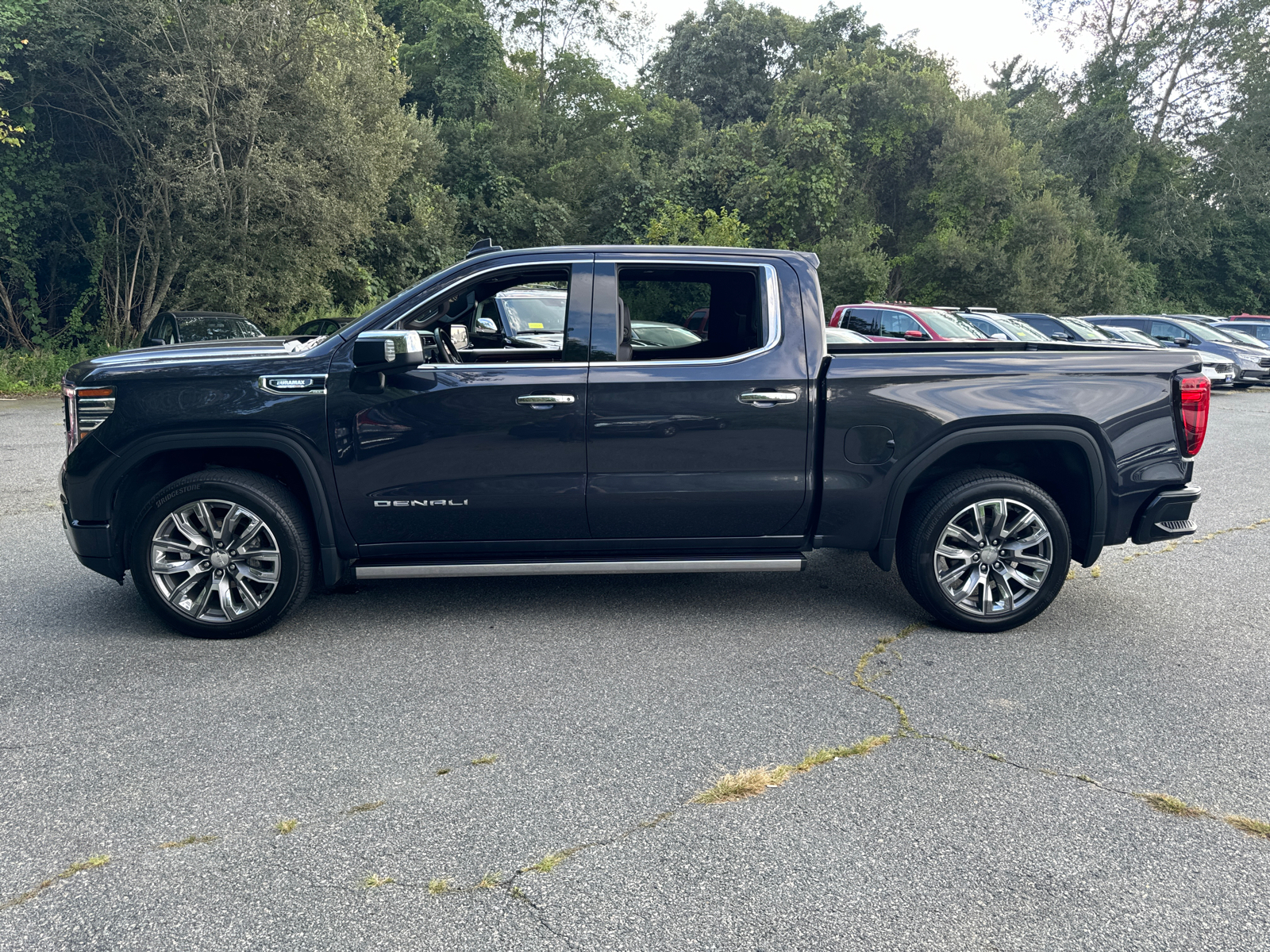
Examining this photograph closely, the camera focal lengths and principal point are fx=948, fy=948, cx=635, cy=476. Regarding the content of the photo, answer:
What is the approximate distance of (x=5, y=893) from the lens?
8.91ft

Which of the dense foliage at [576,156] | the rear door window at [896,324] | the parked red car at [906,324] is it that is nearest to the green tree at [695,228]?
the dense foliage at [576,156]

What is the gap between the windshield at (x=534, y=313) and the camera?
5.50m

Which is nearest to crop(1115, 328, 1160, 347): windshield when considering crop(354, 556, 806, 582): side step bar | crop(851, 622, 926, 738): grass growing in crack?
crop(851, 622, 926, 738): grass growing in crack

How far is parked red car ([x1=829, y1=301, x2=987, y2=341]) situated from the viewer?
16686mm

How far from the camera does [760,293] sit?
4.98 meters

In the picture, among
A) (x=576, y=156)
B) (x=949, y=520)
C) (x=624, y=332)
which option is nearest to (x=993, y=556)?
(x=949, y=520)

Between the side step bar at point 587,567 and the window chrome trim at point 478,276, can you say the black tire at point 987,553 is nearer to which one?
the side step bar at point 587,567

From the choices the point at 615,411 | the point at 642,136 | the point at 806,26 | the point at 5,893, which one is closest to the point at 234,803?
the point at 5,893

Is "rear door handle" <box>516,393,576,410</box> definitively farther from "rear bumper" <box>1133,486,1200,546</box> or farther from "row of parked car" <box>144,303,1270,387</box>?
"row of parked car" <box>144,303,1270,387</box>

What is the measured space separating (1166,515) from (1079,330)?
17608 mm

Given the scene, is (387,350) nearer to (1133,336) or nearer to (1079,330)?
(1079,330)

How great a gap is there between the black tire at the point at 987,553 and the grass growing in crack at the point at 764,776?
4.72 feet

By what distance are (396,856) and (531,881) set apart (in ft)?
1.44

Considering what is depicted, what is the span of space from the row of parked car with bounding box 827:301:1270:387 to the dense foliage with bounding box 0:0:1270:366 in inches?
341
